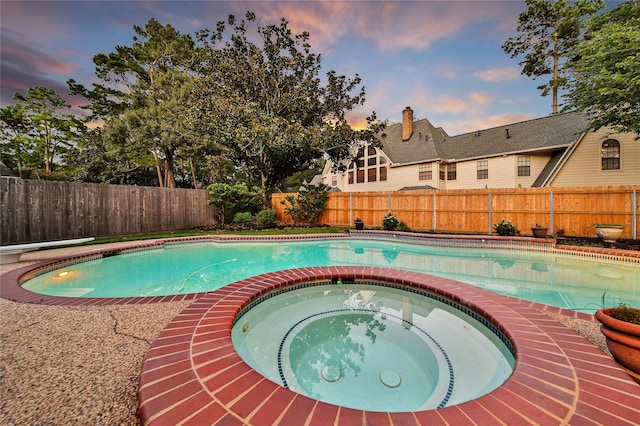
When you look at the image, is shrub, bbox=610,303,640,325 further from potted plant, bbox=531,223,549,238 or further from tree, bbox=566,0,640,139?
tree, bbox=566,0,640,139

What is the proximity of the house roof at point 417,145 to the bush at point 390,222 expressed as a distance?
8.09 m

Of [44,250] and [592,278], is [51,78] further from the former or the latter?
[592,278]

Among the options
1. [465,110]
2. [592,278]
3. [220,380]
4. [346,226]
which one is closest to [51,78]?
[346,226]

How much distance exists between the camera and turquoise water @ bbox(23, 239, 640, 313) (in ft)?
15.1

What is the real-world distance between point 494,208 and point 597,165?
22.0 feet

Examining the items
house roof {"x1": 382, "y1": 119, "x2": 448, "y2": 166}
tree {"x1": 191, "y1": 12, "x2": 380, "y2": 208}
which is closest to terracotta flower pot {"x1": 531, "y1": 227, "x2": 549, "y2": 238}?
tree {"x1": 191, "y1": 12, "x2": 380, "y2": 208}

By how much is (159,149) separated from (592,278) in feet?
74.5

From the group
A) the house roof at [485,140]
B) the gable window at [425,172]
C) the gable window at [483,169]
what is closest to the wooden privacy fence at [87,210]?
the gable window at [425,172]

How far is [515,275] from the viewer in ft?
18.7

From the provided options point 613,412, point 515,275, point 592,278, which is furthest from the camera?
point 515,275

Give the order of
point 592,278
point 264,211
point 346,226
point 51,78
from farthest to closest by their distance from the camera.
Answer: point 51,78 → point 346,226 → point 264,211 → point 592,278

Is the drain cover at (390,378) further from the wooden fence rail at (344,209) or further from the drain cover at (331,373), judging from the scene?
the wooden fence rail at (344,209)

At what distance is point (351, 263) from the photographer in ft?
22.9

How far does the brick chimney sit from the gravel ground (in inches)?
798
